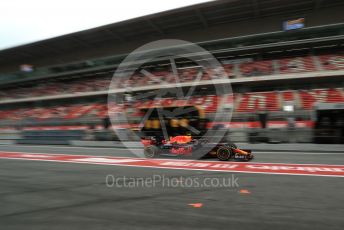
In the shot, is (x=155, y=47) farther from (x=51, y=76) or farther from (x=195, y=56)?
(x=51, y=76)

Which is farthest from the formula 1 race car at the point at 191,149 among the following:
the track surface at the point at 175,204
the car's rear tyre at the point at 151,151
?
the track surface at the point at 175,204

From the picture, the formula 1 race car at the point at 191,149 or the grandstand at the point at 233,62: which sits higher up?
the grandstand at the point at 233,62

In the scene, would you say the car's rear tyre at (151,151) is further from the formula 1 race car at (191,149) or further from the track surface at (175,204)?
the track surface at (175,204)

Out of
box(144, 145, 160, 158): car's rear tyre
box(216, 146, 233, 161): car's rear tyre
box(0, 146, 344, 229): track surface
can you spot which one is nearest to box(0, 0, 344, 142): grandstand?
box(216, 146, 233, 161): car's rear tyre

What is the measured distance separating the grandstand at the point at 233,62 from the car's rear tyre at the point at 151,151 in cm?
666

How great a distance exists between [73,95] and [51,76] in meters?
Result: 8.63

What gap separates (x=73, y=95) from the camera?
36.9 meters

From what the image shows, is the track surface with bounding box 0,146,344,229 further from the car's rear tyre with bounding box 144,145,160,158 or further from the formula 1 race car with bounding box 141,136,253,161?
the car's rear tyre with bounding box 144,145,160,158

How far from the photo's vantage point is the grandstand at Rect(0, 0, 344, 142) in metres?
24.0

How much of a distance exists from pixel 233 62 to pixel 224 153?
22.6m

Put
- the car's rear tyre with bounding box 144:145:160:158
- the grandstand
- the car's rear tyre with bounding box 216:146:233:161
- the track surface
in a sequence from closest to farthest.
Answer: the track surface < the car's rear tyre with bounding box 216:146:233:161 < the car's rear tyre with bounding box 144:145:160:158 < the grandstand

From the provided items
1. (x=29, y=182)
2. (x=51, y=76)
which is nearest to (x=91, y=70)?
(x=51, y=76)

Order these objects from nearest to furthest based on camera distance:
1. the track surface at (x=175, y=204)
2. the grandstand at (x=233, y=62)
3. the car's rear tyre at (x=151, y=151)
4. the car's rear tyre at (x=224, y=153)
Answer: the track surface at (x=175, y=204), the car's rear tyre at (x=224, y=153), the car's rear tyre at (x=151, y=151), the grandstand at (x=233, y=62)

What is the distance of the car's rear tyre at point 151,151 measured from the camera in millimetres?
11117
